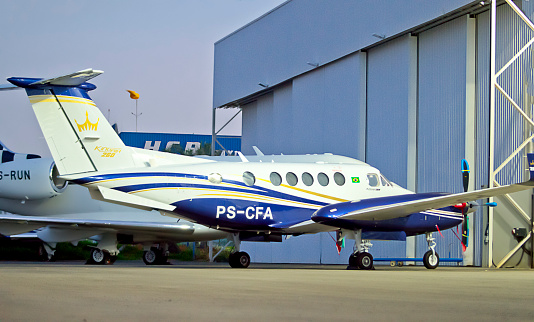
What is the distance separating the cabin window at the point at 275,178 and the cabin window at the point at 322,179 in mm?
1363

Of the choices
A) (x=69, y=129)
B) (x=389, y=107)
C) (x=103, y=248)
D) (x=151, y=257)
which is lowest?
(x=151, y=257)

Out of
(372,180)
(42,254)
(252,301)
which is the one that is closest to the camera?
(252,301)

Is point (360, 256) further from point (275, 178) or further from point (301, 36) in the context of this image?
point (301, 36)

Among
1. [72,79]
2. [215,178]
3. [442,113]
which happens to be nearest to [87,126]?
[72,79]

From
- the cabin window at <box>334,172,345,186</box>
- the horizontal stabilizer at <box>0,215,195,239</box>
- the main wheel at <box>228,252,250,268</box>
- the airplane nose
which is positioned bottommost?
the main wheel at <box>228,252,250,268</box>

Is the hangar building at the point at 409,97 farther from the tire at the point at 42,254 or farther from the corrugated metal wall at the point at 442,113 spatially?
the tire at the point at 42,254

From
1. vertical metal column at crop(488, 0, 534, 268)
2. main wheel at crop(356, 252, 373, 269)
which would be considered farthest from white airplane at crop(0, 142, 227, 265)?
vertical metal column at crop(488, 0, 534, 268)

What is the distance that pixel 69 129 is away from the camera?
63.1ft

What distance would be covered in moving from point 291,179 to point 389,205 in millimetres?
3097

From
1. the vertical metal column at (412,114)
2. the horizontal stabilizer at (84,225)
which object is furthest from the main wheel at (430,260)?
the horizontal stabilizer at (84,225)

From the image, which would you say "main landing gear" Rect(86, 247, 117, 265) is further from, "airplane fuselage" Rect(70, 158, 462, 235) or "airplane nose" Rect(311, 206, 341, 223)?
"airplane nose" Rect(311, 206, 341, 223)

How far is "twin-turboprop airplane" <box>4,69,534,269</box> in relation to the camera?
18953 millimetres

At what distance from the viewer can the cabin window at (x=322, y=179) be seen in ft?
69.3

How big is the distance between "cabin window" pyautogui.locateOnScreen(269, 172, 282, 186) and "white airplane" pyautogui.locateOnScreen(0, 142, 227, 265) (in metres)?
7.76
